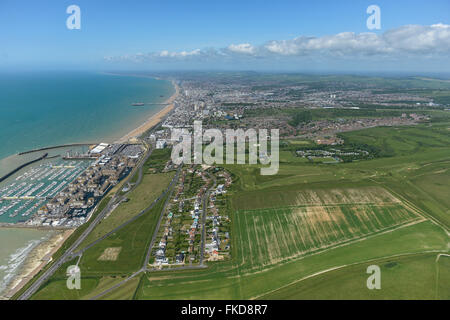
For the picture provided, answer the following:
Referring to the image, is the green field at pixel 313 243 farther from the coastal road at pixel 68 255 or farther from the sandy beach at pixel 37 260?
the sandy beach at pixel 37 260

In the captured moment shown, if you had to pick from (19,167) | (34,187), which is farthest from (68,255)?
(19,167)

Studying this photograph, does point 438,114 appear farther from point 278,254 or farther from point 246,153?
point 278,254

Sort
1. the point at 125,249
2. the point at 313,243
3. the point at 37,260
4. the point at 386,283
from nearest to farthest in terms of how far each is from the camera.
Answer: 1. the point at 386,283
2. the point at 37,260
3. the point at 125,249
4. the point at 313,243

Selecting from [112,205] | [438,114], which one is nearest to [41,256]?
[112,205]

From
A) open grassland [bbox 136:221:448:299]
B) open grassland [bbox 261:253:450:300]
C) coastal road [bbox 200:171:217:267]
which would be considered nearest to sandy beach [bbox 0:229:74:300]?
open grassland [bbox 136:221:448:299]

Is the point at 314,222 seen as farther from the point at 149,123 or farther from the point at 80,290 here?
the point at 149,123

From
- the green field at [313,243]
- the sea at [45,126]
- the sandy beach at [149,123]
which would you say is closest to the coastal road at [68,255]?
the green field at [313,243]

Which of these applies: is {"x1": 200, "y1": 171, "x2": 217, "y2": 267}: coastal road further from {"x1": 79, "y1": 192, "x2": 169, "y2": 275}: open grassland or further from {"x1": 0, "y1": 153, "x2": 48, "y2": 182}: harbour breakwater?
{"x1": 0, "y1": 153, "x2": 48, "y2": 182}: harbour breakwater
